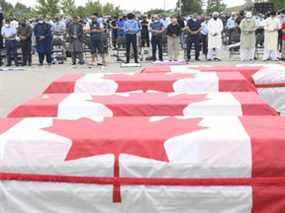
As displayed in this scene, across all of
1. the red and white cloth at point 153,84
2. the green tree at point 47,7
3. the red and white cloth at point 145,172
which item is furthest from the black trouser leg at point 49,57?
the green tree at point 47,7

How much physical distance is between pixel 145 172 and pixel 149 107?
1683 mm

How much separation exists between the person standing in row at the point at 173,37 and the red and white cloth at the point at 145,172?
552 inches

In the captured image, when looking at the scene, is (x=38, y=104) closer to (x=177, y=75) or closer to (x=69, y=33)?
(x=177, y=75)

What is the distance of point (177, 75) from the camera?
279 inches

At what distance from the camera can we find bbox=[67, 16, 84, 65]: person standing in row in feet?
55.7

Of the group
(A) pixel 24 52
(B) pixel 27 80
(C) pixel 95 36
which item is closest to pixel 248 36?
(C) pixel 95 36

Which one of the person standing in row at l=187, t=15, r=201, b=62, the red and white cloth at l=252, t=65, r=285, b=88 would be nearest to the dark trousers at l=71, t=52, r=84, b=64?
the person standing in row at l=187, t=15, r=201, b=62

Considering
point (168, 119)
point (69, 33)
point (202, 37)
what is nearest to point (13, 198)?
point (168, 119)

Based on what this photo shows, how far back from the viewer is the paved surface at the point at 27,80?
10734 millimetres

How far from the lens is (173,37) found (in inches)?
683

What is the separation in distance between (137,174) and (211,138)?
47 centimetres

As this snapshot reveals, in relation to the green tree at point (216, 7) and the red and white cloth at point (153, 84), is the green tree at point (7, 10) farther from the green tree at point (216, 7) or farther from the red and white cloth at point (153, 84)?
the red and white cloth at point (153, 84)

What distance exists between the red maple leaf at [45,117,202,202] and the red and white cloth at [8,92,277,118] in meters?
1.00

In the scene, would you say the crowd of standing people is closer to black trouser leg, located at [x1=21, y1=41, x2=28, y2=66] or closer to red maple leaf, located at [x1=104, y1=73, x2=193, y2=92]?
black trouser leg, located at [x1=21, y1=41, x2=28, y2=66]
